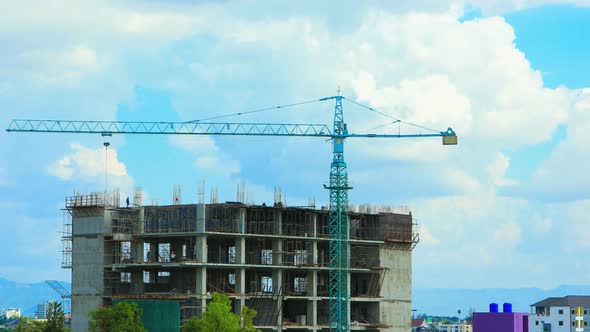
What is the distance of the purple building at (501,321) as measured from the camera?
150 metres

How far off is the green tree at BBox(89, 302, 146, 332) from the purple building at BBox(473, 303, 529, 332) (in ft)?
196

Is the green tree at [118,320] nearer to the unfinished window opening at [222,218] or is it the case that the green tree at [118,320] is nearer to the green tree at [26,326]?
the unfinished window opening at [222,218]

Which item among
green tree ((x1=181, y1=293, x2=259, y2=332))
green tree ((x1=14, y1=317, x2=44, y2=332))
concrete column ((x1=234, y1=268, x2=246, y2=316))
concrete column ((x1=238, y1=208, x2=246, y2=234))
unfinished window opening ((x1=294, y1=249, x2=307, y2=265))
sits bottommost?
green tree ((x1=14, y1=317, x2=44, y2=332))

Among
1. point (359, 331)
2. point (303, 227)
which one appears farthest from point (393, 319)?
point (303, 227)

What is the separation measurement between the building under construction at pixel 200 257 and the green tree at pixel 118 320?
11913 millimetres

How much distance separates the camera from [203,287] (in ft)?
421

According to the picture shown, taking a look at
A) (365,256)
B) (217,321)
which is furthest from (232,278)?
(217,321)

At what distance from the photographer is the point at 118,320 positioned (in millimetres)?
110000

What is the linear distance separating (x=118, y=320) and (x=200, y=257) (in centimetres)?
1997

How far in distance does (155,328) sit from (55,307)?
11.8 meters

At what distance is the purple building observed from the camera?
490 feet

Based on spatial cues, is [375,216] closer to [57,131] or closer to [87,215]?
[87,215]

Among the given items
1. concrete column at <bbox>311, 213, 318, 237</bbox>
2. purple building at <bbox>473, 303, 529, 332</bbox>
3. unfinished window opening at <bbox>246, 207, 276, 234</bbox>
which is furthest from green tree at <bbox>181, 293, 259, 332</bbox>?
purple building at <bbox>473, 303, 529, 332</bbox>

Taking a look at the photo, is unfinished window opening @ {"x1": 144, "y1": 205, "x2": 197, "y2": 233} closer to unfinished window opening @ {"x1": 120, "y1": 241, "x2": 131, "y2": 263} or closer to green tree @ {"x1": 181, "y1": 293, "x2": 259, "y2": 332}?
unfinished window opening @ {"x1": 120, "y1": 241, "x2": 131, "y2": 263}
